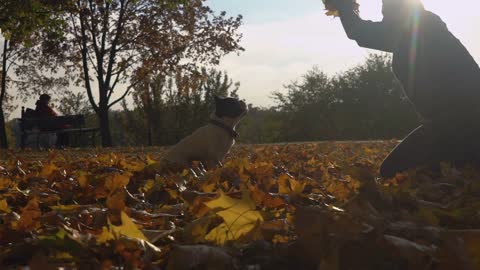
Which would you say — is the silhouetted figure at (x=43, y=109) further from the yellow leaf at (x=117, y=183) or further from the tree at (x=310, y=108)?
the tree at (x=310, y=108)

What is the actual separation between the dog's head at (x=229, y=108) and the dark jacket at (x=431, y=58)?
215 centimetres

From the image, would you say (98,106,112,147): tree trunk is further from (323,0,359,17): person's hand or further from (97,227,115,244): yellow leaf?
(97,227,115,244): yellow leaf

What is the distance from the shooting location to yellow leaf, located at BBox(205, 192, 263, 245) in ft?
5.08

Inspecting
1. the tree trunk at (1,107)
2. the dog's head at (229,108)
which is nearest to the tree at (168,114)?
the tree trunk at (1,107)

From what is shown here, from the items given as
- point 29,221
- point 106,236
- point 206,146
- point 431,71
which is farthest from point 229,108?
point 106,236

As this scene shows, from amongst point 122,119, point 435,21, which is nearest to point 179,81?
point 122,119

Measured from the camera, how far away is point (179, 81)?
25.6 metres

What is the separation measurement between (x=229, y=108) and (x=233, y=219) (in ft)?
14.3

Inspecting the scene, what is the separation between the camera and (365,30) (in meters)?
3.98

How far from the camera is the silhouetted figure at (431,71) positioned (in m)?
3.96

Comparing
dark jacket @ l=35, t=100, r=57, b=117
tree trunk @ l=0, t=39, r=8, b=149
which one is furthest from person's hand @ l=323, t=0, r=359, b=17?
tree trunk @ l=0, t=39, r=8, b=149

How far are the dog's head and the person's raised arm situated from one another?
215 centimetres

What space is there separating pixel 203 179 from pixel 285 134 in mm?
43803

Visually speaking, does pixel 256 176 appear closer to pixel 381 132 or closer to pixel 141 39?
pixel 141 39
